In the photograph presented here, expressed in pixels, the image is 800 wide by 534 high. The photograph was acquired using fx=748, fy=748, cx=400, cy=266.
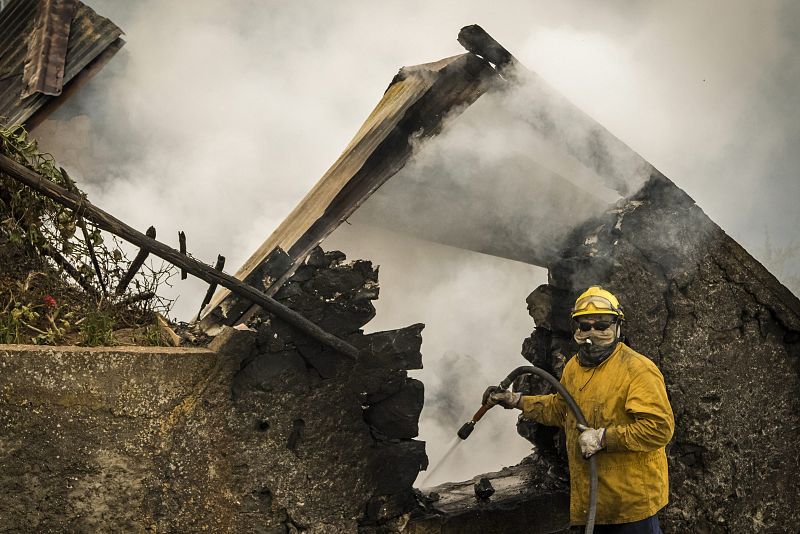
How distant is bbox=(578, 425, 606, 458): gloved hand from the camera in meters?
4.17

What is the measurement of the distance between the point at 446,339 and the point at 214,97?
5.87 meters

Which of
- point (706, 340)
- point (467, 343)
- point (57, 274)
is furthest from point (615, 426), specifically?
point (467, 343)

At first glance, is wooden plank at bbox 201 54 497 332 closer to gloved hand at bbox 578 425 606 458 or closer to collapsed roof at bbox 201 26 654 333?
collapsed roof at bbox 201 26 654 333

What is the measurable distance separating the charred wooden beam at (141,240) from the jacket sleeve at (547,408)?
1.62 m

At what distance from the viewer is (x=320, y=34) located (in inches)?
531

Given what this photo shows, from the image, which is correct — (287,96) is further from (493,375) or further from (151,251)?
Result: (151,251)

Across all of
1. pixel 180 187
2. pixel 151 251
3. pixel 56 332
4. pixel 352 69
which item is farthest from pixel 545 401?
pixel 352 69

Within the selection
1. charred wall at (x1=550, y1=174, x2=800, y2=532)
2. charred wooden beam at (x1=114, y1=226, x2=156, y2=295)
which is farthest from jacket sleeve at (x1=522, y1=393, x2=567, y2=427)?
charred wooden beam at (x1=114, y1=226, x2=156, y2=295)

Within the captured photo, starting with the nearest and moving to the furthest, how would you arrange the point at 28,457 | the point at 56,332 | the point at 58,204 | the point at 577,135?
the point at 28,457 → the point at 56,332 → the point at 58,204 → the point at 577,135

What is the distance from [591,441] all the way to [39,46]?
6.60 metres

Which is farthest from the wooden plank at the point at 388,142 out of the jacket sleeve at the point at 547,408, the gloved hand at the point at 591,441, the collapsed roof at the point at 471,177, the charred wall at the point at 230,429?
the gloved hand at the point at 591,441

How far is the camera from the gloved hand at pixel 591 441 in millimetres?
4168

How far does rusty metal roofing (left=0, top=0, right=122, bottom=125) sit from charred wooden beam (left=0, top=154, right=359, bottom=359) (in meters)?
3.46

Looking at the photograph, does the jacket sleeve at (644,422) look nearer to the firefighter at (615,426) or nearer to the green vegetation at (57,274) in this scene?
the firefighter at (615,426)
